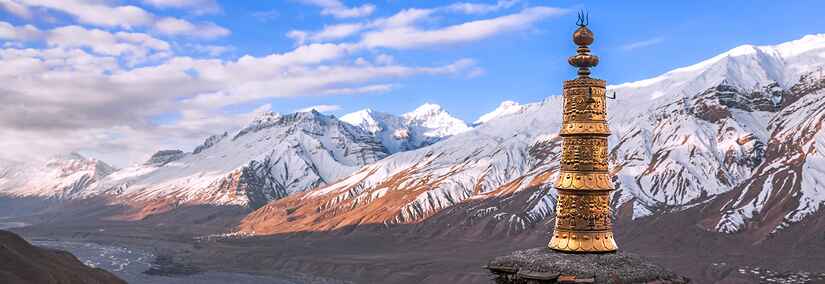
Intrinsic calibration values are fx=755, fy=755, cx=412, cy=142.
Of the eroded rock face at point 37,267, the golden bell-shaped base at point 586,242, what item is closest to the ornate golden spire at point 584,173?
the golden bell-shaped base at point 586,242

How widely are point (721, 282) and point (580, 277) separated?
512 ft

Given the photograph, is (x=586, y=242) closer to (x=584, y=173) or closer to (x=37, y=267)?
(x=584, y=173)

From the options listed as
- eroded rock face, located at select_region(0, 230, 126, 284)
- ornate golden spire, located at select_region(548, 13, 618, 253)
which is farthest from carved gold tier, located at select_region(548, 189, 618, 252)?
eroded rock face, located at select_region(0, 230, 126, 284)

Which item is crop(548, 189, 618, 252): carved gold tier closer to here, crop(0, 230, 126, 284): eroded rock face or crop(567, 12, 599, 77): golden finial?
crop(567, 12, 599, 77): golden finial

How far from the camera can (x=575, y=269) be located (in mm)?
14148

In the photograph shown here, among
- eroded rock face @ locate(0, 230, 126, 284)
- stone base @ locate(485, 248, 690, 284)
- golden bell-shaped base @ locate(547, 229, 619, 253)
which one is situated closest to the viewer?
stone base @ locate(485, 248, 690, 284)

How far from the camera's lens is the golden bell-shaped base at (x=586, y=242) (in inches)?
600

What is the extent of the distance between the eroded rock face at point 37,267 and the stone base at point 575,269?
92006 millimetres

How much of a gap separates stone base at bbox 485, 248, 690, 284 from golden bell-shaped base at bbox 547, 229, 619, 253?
13 cm

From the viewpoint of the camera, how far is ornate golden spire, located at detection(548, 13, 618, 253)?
15312mm

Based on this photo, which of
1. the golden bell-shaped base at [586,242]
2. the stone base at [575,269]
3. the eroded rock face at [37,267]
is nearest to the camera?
the stone base at [575,269]

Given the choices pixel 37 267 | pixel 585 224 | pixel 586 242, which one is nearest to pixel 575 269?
pixel 586 242

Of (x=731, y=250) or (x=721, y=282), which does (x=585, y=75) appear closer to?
(x=721, y=282)

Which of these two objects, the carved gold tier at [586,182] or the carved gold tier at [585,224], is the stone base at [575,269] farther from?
the carved gold tier at [586,182]
